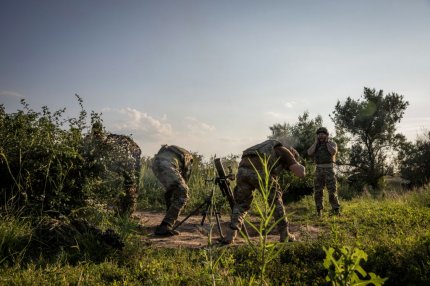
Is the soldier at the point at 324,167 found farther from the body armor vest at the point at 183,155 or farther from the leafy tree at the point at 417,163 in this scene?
the leafy tree at the point at 417,163

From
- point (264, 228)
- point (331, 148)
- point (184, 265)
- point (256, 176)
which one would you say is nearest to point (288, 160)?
point (256, 176)

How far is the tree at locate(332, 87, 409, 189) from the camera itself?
72.5ft

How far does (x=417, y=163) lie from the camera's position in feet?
66.1

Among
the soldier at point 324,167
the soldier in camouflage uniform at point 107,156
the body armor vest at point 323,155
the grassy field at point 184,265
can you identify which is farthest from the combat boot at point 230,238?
the body armor vest at point 323,155

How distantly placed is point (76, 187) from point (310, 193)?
9480 mm

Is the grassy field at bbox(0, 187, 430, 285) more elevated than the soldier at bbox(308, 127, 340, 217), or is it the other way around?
the soldier at bbox(308, 127, 340, 217)

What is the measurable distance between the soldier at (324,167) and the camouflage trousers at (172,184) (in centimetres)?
386

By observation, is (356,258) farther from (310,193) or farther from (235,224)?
(310,193)

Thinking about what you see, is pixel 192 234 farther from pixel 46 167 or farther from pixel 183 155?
pixel 46 167

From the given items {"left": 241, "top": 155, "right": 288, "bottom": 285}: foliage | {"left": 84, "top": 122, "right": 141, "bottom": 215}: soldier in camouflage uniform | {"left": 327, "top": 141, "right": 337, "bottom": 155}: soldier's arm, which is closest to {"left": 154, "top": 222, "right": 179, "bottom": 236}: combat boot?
{"left": 84, "top": 122, "right": 141, "bottom": 215}: soldier in camouflage uniform

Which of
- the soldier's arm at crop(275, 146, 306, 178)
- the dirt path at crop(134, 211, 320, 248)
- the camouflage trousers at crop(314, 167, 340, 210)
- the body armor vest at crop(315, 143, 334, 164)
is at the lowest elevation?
the dirt path at crop(134, 211, 320, 248)

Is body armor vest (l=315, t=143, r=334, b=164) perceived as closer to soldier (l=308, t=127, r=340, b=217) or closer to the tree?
soldier (l=308, t=127, r=340, b=217)

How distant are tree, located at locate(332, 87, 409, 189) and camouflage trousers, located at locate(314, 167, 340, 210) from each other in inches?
543

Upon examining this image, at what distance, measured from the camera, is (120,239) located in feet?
15.2
